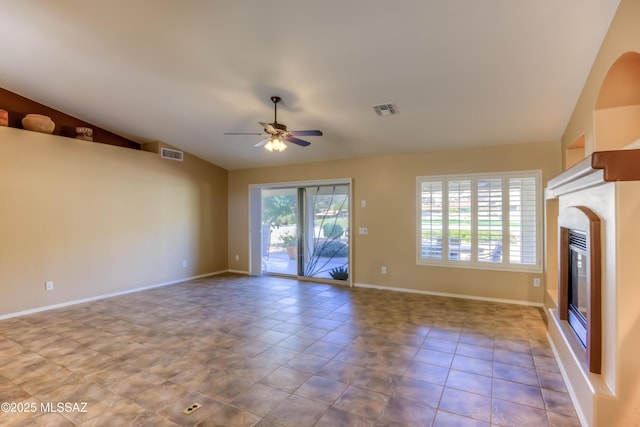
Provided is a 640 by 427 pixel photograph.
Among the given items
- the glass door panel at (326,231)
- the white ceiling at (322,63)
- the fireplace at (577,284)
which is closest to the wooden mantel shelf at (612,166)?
the fireplace at (577,284)

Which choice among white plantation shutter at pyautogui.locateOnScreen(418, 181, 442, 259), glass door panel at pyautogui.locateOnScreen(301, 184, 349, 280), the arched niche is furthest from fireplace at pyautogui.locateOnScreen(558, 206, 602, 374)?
glass door panel at pyautogui.locateOnScreen(301, 184, 349, 280)

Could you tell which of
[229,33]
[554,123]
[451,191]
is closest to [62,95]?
[229,33]

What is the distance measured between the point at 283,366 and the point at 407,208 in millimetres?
3667

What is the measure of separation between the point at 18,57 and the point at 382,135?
4.82 m

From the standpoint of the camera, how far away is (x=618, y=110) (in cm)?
288

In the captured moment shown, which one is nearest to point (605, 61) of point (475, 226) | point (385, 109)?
point (385, 109)

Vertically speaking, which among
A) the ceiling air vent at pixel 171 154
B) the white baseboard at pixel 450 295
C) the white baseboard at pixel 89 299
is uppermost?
the ceiling air vent at pixel 171 154

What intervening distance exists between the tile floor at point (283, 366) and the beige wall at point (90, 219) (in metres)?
0.58

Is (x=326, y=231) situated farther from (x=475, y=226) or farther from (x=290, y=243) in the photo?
(x=475, y=226)

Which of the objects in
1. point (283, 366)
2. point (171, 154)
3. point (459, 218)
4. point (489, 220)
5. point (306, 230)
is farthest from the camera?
point (306, 230)

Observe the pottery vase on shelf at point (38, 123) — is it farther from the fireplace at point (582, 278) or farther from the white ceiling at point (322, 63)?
the fireplace at point (582, 278)

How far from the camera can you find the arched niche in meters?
2.62

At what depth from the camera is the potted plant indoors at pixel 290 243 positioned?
715cm

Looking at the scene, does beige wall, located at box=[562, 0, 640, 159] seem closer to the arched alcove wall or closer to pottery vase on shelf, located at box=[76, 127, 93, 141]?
the arched alcove wall
